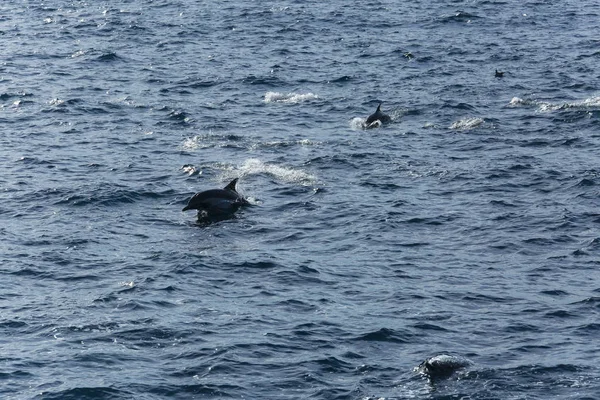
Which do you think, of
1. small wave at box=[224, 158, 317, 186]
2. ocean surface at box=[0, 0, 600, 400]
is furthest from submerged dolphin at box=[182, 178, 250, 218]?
small wave at box=[224, 158, 317, 186]

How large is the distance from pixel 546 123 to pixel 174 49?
28.3 meters

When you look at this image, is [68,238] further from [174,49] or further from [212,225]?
[174,49]

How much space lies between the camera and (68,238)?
140 ft

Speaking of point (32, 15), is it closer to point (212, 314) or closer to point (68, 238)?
point (68, 238)

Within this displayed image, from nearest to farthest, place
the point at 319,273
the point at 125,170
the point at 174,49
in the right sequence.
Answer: the point at 319,273 < the point at 125,170 < the point at 174,49

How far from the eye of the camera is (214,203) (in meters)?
44.3

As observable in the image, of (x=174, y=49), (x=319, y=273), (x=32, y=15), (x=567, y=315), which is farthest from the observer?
(x=32, y=15)

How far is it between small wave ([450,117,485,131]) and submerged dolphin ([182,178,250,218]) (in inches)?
590

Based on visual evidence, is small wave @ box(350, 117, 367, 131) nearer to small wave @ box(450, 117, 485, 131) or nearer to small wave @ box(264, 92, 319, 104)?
small wave @ box(450, 117, 485, 131)

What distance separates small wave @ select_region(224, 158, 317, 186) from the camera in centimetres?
4903

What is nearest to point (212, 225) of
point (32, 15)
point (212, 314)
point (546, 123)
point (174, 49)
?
point (212, 314)

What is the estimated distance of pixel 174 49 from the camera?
75.6m

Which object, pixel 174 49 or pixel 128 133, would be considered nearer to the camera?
pixel 128 133

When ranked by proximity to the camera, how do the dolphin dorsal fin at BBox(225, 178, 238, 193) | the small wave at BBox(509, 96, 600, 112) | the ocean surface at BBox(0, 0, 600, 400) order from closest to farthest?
the ocean surface at BBox(0, 0, 600, 400)
the dolphin dorsal fin at BBox(225, 178, 238, 193)
the small wave at BBox(509, 96, 600, 112)
